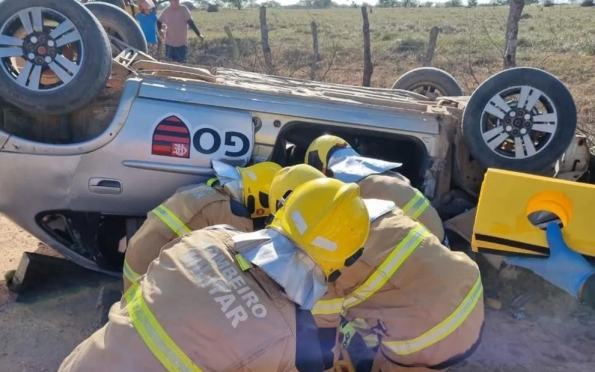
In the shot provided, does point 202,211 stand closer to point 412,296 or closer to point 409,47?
point 412,296

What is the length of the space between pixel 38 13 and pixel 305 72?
11.6m

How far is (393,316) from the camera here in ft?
9.44

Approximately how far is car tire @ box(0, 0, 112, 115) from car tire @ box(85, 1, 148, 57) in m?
1.63

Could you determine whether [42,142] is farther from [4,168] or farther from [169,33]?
[169,33]

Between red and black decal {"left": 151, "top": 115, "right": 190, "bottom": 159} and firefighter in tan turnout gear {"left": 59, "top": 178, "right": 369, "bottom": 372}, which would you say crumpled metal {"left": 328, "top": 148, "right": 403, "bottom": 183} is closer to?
red and black decal {"left": 151, "top": 115, "right": 190, "bottom": 159}

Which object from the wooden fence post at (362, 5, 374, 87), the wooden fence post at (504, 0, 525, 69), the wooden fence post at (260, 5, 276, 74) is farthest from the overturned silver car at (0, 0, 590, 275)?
the wooden fence post at (260, 5, 276, 74)

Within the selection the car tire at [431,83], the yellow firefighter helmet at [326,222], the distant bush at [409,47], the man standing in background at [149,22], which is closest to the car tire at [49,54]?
the yellow firefighter helmet at [326,222]

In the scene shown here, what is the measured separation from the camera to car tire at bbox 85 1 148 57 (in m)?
5.54

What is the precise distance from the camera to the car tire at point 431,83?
6.18 meters

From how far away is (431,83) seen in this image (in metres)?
6.25

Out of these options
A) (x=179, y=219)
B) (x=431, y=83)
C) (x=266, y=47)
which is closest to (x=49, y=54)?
(x=179, y=219)

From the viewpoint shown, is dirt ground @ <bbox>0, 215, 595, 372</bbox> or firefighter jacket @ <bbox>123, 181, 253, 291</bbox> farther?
dirt ground @ <bbox>0, 215, 595, 372</bbox>

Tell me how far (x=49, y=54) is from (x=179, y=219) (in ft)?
4.18

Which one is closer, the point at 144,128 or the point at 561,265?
the point at 561,265
